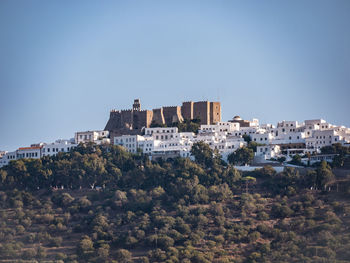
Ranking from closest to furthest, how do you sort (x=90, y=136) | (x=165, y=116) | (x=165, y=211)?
(x=165, y=211) < (x=90, y=136) < (x=165, y=116)

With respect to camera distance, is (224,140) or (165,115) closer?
(224,140)

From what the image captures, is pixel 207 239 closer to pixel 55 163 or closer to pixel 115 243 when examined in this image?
pixel 115 243

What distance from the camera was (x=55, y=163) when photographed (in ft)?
222

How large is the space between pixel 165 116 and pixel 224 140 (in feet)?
26.2

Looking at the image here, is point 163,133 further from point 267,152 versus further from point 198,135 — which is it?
point 267,152

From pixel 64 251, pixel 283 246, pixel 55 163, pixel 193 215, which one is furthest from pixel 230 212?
pixel 55 163

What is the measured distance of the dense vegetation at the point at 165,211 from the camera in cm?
5409

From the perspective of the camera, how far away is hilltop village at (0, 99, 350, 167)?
68125 mm

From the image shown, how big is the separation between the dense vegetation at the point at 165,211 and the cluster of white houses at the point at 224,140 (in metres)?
2.29

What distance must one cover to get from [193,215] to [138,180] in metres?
7.66

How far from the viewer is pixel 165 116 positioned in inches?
3024

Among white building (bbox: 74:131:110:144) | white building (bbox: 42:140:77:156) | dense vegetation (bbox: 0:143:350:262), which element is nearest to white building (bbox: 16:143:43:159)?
white building (bbox: 42:140:77:156)

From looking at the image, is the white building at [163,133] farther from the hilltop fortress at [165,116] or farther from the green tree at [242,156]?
the green tree at [242,156]

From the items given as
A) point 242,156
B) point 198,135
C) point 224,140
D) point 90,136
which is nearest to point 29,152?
point 90,136
